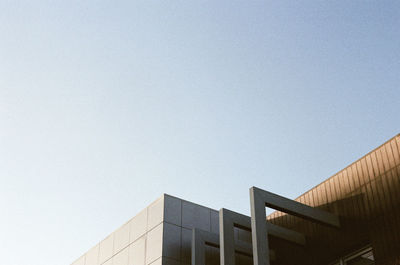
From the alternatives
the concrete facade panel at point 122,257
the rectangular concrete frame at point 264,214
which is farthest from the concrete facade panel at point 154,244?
the rectangular concrete frame at point 264,214

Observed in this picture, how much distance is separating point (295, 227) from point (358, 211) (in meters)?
2.78

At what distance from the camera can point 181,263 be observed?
1864 cm

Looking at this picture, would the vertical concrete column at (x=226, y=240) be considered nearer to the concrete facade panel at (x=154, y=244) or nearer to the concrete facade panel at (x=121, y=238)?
the concrete facade panel at (x=154, y=244)

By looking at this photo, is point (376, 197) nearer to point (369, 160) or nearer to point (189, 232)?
point (369, 160)

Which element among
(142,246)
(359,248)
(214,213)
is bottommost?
(359,248)

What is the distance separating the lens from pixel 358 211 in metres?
16.1

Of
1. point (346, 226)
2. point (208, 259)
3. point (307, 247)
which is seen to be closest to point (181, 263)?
point (208, 259)

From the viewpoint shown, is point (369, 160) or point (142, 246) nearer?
point (369, 160)

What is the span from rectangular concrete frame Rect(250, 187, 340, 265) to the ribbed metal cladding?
61cm

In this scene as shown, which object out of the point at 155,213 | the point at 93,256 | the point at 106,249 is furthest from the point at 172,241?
the point at 93,256

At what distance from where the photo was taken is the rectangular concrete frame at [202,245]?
18.1m

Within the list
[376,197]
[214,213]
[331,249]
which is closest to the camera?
[376,197]

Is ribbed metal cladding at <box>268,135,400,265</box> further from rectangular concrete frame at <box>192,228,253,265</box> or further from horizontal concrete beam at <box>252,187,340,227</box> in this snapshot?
rectangular concrete frame at <box>192,228,253,265</box>

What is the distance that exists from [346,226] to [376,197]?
146 centimetres
